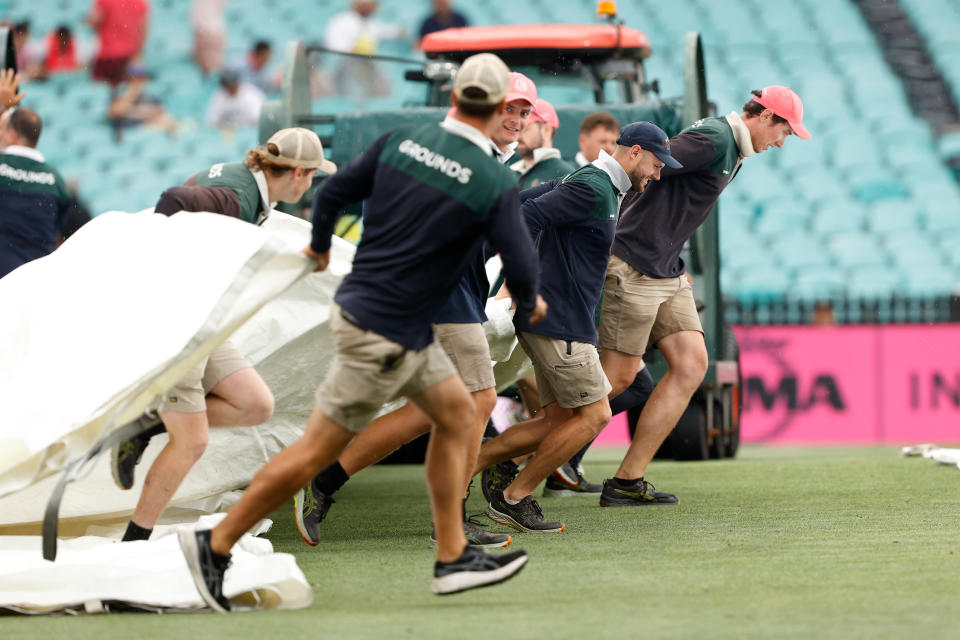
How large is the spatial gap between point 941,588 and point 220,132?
13.6 m

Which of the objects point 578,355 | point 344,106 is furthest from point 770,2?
point 578,355

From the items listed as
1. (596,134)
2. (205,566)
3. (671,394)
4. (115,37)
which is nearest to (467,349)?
(205,566)

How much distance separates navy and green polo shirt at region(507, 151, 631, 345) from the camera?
6.01 metres

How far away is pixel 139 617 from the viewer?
415cm

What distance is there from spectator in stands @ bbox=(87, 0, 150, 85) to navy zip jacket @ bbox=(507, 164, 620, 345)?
1295cm

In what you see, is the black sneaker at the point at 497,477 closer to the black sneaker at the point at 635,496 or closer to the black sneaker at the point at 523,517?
the black sneaker at the point at 523,517

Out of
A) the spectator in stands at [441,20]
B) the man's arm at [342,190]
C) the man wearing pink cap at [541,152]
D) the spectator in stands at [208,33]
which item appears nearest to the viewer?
the man's arm at [342,190]

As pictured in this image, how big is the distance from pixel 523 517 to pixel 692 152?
1889 millimetres

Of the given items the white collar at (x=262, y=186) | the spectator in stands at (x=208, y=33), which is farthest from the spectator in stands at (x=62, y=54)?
the white collar at (x=262, y=186)

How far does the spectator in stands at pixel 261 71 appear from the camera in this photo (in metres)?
17.0

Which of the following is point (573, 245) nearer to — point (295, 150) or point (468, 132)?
point (295, 150)

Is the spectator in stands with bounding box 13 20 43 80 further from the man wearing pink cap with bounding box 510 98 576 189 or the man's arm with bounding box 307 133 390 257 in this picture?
the man's arm with bounding box 307 133 390 257

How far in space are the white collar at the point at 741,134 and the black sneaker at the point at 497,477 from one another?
190 centimetres

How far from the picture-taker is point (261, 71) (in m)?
17.2
